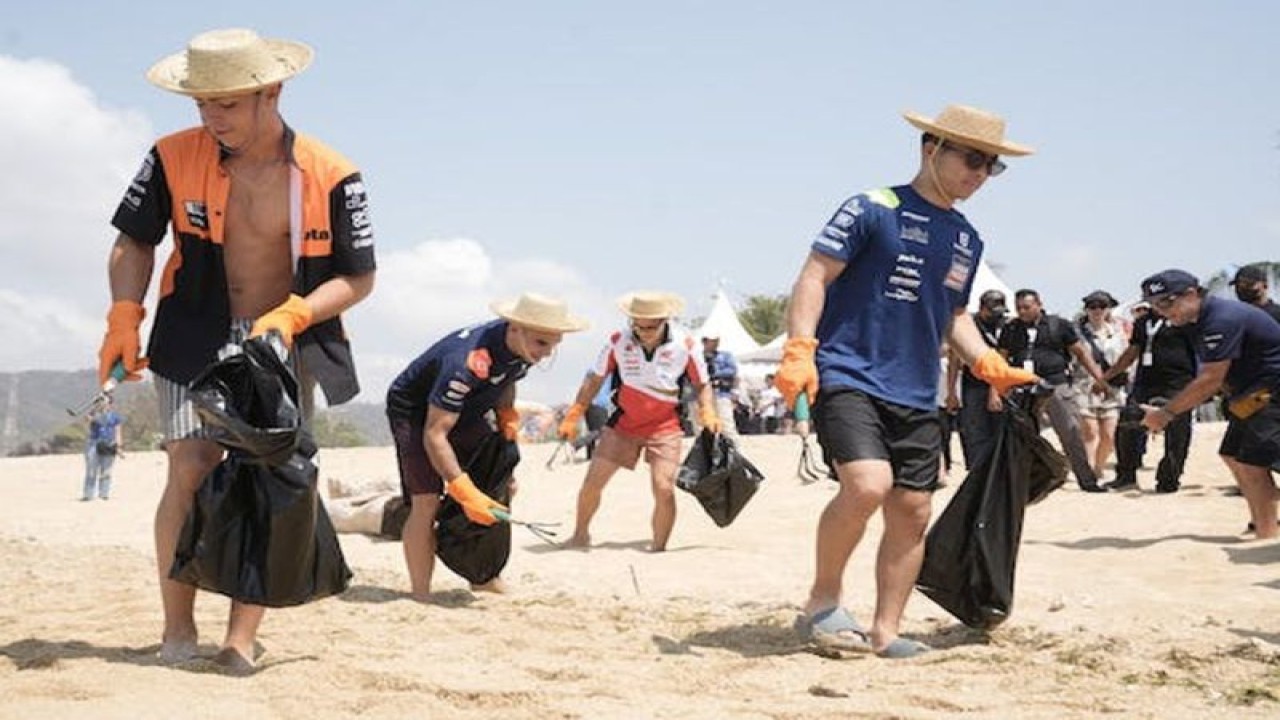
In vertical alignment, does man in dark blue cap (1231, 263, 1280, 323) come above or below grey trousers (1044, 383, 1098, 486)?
above

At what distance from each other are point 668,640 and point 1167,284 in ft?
15.8

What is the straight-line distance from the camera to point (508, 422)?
7359mm

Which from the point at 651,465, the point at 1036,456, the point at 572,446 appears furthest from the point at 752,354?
the point at 1036,456

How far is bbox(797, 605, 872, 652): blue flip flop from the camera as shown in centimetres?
520

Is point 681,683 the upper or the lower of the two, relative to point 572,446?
upper

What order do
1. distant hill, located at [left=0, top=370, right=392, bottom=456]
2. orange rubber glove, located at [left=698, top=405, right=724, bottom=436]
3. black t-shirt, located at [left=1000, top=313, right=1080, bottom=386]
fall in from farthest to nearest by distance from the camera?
1. distant hill, located at [left=0, top=370, right=392, bottom=456]
2. black t-shirt, located at [left=1000, top=313, right=1080, bottom=386]
3. orange rubber glove, located at [left=698, top=405, right=724, bottom=436]

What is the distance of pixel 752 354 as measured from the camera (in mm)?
31312

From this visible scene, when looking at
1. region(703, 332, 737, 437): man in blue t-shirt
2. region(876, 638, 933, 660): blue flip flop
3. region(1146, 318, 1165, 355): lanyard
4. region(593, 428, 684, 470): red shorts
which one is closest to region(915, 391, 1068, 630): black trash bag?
region(876, 638, 933, 660): blue flip flop

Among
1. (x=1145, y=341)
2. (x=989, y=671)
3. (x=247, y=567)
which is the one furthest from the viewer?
(x=1145, y=341)

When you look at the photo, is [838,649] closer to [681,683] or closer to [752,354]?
[681,683]

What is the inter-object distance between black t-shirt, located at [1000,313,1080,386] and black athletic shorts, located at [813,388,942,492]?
745 centimetres

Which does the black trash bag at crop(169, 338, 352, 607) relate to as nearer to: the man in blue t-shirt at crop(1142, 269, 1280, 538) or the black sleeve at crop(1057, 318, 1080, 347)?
the man in blue t-shirt at crop(1142, 269, 1280, 538)

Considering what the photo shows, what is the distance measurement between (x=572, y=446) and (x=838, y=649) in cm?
1561

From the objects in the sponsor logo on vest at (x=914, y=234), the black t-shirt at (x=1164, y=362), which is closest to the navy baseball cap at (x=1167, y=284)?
the black t-shirt at (x=1164, y=362)
